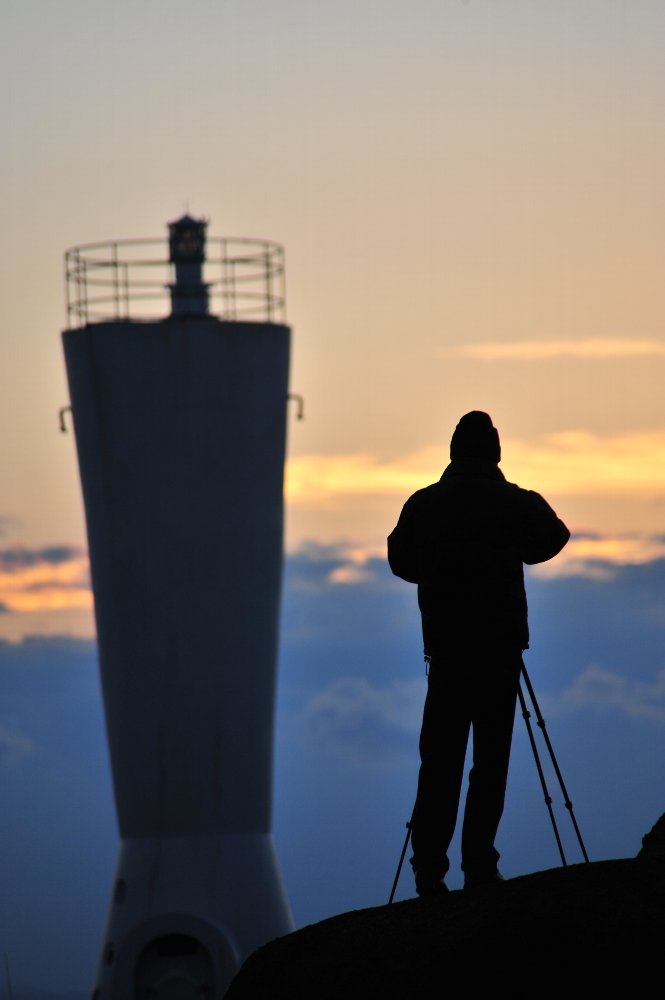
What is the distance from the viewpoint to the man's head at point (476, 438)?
31.9 ft

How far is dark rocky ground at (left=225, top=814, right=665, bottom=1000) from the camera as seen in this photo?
8.27 meters

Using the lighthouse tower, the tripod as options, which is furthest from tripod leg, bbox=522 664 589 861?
the lighthouse tower

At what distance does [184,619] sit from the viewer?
21688 mm

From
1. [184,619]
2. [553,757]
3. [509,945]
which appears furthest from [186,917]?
[509,945]

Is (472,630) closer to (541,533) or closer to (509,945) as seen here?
(541,533)

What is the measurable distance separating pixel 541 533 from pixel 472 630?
23.8 inches

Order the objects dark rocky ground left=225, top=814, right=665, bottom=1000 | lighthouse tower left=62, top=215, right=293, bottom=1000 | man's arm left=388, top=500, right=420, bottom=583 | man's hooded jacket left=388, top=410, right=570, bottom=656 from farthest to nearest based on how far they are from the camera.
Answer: lighthouse tower left=62, top=215, right=293, bottom=1000 → man's arm left=388, top=500, right=420, bottom=583 → man's hooded jacket left=388, top=410, right=570, bottom=656 → dark rocky ground left=225, top=814, right=665, bottom=1000

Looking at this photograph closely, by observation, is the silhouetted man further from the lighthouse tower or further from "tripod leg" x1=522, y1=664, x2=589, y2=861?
the lighthouse tower

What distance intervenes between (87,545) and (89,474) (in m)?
0.88

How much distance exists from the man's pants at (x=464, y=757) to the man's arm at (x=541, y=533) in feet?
1.70

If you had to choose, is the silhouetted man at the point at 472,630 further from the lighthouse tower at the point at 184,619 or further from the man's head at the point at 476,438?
the lighthouse tower at the point at 184,619

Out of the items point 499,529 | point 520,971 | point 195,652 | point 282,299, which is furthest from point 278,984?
point 282,299

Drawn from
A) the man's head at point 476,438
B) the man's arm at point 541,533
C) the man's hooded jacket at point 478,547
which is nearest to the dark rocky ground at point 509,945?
the man's hooded jacket at point 478,547

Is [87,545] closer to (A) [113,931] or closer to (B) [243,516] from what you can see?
(B) [243,516]
